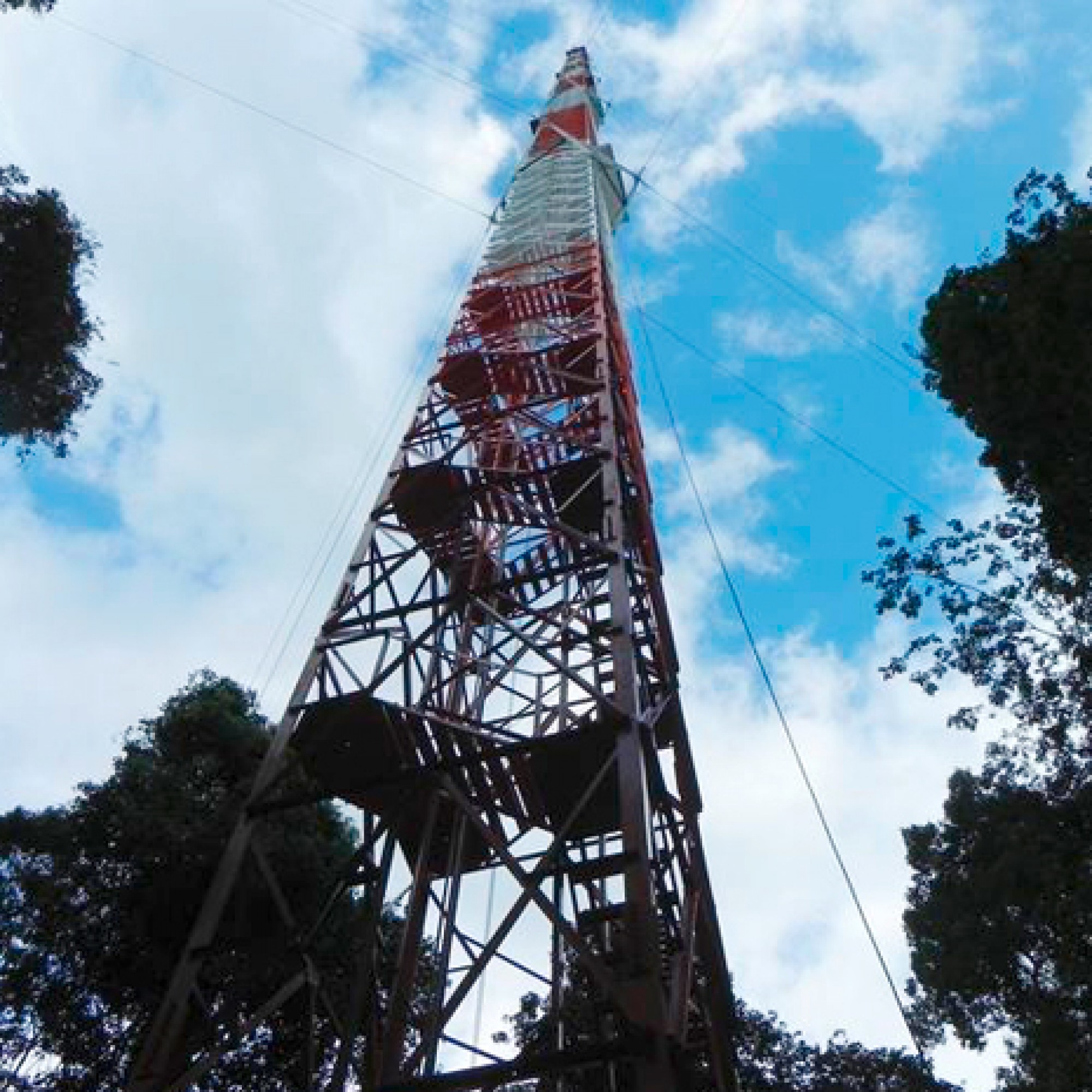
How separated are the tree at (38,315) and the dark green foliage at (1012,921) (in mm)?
11084

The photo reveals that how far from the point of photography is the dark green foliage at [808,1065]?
13.1 meters

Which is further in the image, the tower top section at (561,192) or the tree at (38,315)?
the tower top section at (561,192)

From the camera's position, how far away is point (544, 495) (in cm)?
1145

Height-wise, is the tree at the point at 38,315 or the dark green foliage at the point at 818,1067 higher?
the tree at the point at 38,315

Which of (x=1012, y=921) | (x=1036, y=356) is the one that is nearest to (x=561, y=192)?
(x=1036, y=356)

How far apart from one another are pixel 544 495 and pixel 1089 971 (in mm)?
8140

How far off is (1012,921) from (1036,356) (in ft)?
30.1

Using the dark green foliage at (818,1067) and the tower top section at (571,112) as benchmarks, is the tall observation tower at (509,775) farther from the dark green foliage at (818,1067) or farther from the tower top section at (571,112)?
the tower top section at (571,112)

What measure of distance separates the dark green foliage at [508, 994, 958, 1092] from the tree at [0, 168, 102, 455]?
9023 mm

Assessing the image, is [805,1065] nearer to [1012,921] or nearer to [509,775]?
Result: [1012,921]

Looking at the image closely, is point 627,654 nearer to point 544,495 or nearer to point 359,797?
point 359,797

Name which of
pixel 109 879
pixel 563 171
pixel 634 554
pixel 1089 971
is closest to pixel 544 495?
pixel 634 554

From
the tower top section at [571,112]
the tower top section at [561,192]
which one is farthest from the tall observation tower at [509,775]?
the tower top section at [571,112]

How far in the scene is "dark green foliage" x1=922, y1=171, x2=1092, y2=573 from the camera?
882 centimetres
